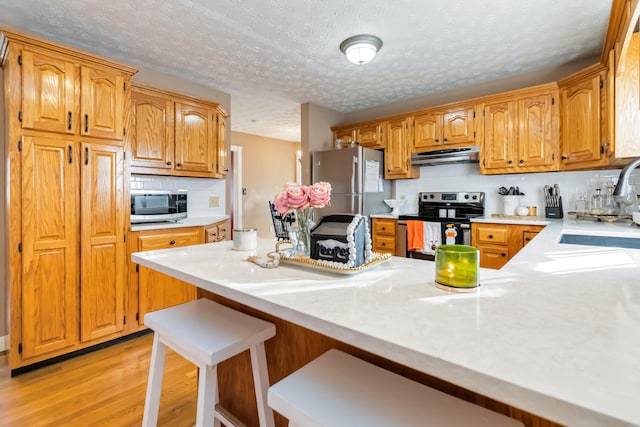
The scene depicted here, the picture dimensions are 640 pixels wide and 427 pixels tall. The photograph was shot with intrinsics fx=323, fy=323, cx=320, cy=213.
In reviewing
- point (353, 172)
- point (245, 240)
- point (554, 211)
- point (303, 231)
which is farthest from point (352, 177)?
point (303, 231)

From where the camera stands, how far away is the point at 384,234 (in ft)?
12.8

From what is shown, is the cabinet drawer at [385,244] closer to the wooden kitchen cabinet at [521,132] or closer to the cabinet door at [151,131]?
the wooden kitchen cabinet at [521,132]

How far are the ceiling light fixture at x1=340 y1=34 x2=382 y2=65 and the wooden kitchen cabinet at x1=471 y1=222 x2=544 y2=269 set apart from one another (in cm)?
190

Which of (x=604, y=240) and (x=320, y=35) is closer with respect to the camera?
(x=604, y=240)

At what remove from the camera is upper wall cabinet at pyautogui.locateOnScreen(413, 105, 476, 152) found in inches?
137

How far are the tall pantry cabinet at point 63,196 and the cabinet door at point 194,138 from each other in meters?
0.66

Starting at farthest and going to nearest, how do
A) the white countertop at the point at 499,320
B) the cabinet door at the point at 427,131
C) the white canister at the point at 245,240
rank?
the cabinet door at the point at 427,131 < the white canister at the point at 245,240 < the white countertop at the point at 499,320

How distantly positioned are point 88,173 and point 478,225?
11.0 ft

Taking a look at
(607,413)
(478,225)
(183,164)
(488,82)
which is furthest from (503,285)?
(488,82)

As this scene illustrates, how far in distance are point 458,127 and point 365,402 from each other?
11.2 ft

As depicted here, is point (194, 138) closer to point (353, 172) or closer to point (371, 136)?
point (353, 172)

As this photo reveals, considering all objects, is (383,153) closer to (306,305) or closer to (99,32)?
(99,32)

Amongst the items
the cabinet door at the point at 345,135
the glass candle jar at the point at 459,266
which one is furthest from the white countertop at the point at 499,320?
the cabinet door at the point at 345,135

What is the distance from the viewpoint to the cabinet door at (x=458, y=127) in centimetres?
346
